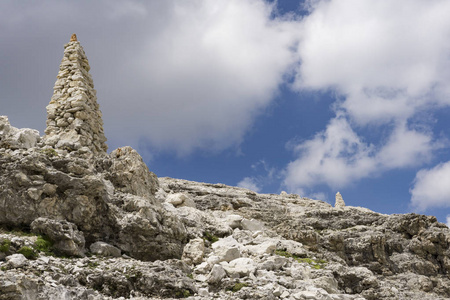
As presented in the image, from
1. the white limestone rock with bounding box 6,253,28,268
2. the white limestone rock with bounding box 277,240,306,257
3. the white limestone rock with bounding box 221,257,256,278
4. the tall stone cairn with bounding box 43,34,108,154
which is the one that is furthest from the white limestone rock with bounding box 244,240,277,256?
the tall stone cairn with bounding box 43,34,108,154

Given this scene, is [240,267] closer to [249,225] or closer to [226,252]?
[226,252]

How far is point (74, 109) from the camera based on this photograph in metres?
32.1

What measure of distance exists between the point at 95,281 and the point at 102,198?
266 inches

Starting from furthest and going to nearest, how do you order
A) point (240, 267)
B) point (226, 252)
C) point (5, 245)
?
1. point (226, 252)
2. point (240, 267)
3. point (5, 245)

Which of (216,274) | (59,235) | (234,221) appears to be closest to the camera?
(59,235)

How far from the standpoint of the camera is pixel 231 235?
2992cm

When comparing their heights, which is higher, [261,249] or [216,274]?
[261,249]

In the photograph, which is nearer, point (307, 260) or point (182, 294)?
point (182, 294)

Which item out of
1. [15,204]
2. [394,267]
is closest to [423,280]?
[394,267]

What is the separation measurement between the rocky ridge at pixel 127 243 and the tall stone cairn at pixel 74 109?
0.11 m

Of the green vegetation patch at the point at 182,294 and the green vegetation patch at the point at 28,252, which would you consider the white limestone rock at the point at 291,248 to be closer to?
the green vegetation patch at the point at 182,294

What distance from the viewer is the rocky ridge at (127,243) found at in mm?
17734

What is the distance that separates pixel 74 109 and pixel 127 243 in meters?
A: 13.5

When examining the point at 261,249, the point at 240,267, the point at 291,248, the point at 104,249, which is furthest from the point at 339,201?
the point at 104,249
